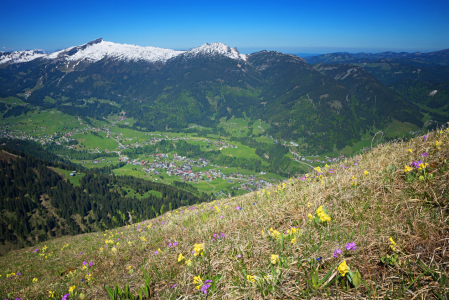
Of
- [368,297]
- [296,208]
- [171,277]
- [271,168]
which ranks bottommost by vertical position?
[271,168]

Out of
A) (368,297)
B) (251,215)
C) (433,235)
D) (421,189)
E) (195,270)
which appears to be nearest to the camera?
(368,297)

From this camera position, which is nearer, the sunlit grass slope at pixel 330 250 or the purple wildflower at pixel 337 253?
the sunlit grass slope at pixel 330 250

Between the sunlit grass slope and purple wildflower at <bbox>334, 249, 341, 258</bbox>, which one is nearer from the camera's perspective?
the sunlit grass slope

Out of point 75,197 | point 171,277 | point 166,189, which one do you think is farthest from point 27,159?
point 171,277

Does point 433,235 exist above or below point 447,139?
below

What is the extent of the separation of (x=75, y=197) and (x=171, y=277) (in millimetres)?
121383

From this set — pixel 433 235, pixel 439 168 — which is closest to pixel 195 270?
pixel 433 235

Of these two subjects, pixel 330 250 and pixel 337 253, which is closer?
pixel 337 253

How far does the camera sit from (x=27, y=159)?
10944cm

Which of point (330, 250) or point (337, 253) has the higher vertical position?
point (337, 253)

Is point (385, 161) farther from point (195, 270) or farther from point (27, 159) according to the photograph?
point (27, 159)

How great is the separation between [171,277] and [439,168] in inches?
216

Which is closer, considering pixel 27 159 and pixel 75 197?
pixel 75 197

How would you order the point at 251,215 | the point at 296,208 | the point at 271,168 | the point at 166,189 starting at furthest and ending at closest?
1. the point at 271,168
2. the point at 166,189
3. the point at 251,215
4. the point at 296,208
